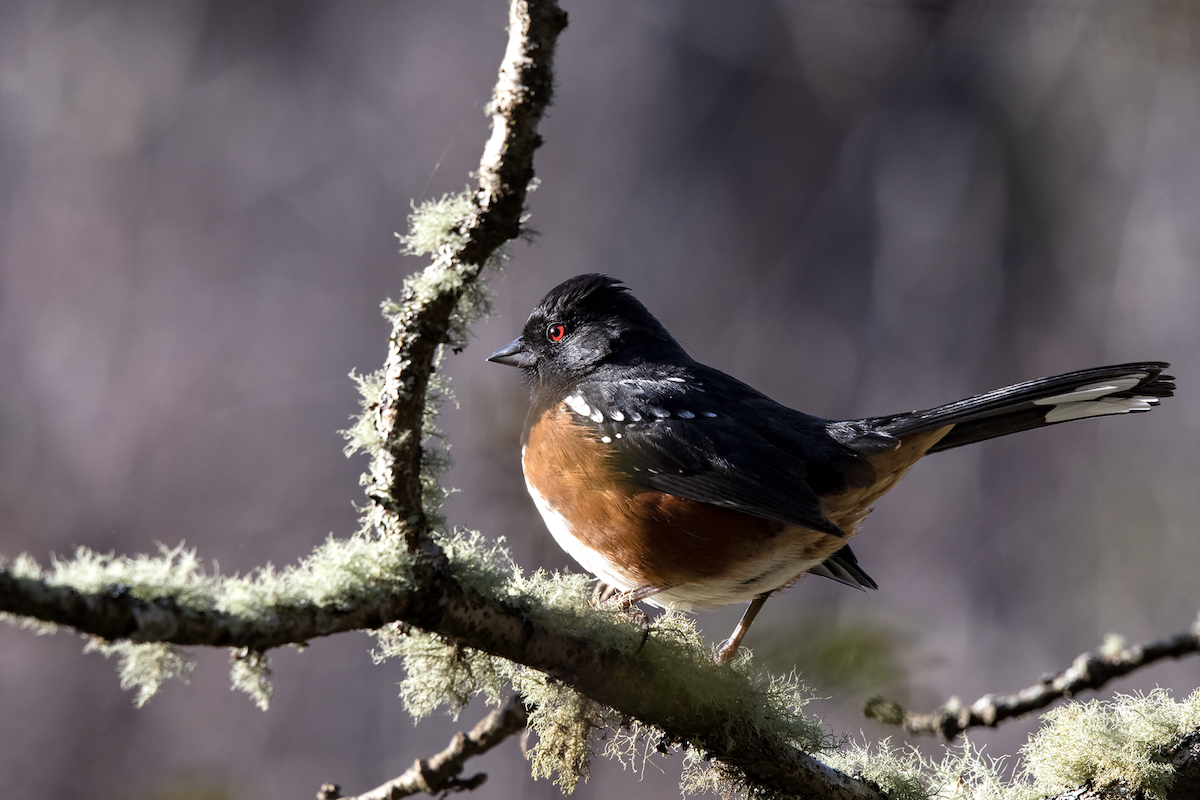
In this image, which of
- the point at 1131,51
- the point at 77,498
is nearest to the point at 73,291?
the point at 77,498

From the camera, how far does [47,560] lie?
12.3 feet

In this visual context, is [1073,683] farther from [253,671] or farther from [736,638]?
[253,671]

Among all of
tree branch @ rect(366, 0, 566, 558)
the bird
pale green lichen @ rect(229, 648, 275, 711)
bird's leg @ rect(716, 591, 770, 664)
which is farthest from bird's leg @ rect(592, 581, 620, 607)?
pale green lichen @ rect(229, 648, 275, 711)

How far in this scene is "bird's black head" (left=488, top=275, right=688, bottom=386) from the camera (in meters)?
2.09

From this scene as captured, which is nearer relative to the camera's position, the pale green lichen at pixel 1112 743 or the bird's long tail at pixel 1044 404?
the pale green lichen at pixel 1112 743

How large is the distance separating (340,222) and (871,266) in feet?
9.21

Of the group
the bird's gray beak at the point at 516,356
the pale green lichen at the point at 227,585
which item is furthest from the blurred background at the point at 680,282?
the pale green lichen at the point at 227,585

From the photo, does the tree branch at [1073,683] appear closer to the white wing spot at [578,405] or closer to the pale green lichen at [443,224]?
the white wing spot at [578,405]

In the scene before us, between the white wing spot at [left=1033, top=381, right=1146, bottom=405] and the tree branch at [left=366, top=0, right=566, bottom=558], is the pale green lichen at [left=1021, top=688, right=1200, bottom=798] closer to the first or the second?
the white wing spot at [left=1033, top=381, right=1146, bottom=405]

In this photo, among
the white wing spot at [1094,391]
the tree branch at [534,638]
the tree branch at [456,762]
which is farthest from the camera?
the white wing spot at [1094,391]

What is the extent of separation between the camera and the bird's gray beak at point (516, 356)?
2.15 metres

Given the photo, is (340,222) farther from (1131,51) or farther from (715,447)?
(1131,51)

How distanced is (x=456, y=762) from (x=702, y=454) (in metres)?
0.79

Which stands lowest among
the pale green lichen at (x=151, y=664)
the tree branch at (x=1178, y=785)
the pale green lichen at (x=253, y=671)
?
the tree branch at (x=1178, y=785)
